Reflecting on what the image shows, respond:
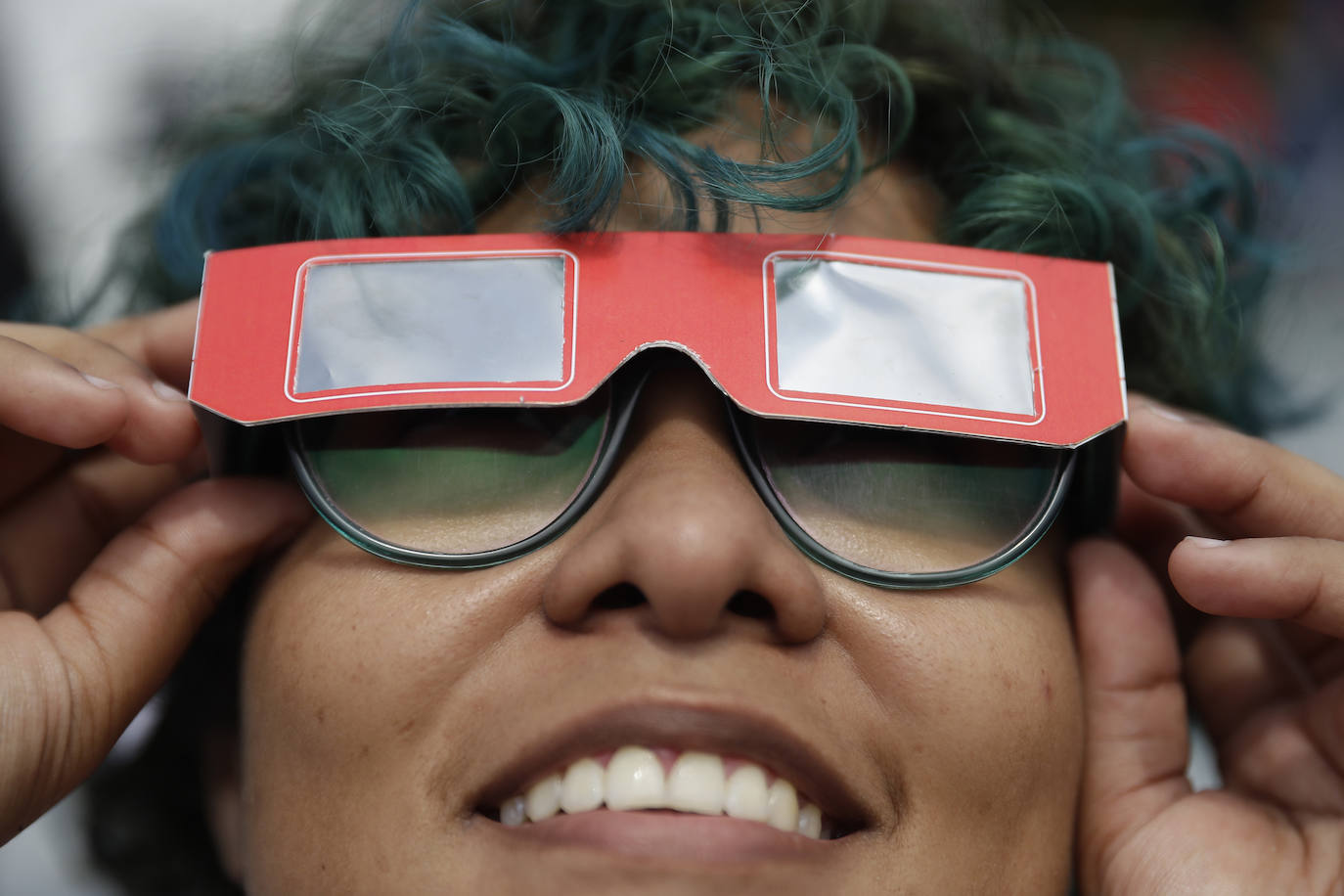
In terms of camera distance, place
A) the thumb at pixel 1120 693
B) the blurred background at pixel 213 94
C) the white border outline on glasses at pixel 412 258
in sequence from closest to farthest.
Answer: the white border outline on glasses at pixel 412 258
the thumb at pixel 1120 693
the blurred background at pixel 213 94

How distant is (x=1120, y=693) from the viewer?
4.25ft

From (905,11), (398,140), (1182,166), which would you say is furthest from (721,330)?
(1182,166)

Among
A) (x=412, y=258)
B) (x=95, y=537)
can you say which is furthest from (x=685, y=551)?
(x=95, y=537)

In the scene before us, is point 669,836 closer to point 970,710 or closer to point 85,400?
point 970,710

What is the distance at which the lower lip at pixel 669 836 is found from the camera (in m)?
0.95

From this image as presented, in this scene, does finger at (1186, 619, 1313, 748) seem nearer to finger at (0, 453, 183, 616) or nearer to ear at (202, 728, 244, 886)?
ear at (202, 728, 244, 886)

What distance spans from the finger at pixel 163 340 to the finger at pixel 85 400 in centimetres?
6

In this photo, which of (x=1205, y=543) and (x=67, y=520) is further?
(x=67, y=520)

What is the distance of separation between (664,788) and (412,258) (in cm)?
63

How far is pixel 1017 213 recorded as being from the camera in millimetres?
1325

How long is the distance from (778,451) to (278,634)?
23.3 inches

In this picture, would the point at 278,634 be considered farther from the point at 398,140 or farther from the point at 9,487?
the point at 398,140

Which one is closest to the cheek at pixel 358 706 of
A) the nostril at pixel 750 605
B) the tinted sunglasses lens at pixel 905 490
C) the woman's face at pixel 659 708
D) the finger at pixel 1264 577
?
the woman's face at pixel 659 708

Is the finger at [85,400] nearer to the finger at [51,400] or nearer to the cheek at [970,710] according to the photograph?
the finger at [51,400]
